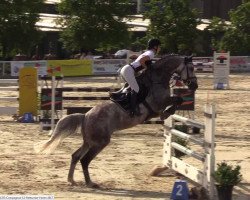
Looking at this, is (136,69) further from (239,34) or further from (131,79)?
(239,34)

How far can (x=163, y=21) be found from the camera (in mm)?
49750

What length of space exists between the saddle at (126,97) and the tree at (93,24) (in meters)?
36.2

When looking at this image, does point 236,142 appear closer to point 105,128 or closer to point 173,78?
point 173,78

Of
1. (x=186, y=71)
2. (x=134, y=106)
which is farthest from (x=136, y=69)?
(x=186, y=71)

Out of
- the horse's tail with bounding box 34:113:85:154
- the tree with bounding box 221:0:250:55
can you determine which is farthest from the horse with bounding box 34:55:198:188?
the tree with bounding box 221:0:250:55

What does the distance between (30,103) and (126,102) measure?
9411mm

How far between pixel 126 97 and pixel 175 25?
125 ft

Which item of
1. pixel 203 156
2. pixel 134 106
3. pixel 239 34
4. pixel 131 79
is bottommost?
pixel 203 156

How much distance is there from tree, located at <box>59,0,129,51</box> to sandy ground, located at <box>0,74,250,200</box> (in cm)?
2625

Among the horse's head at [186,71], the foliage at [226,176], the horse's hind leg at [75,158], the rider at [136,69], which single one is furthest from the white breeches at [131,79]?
the foliage at [226,176]

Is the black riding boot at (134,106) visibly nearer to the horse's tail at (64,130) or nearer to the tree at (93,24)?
the horse's tail at (64,130)

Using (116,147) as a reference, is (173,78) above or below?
above

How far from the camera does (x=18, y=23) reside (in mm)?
46406

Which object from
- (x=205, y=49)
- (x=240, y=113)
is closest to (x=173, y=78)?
(x=240, y=113)
